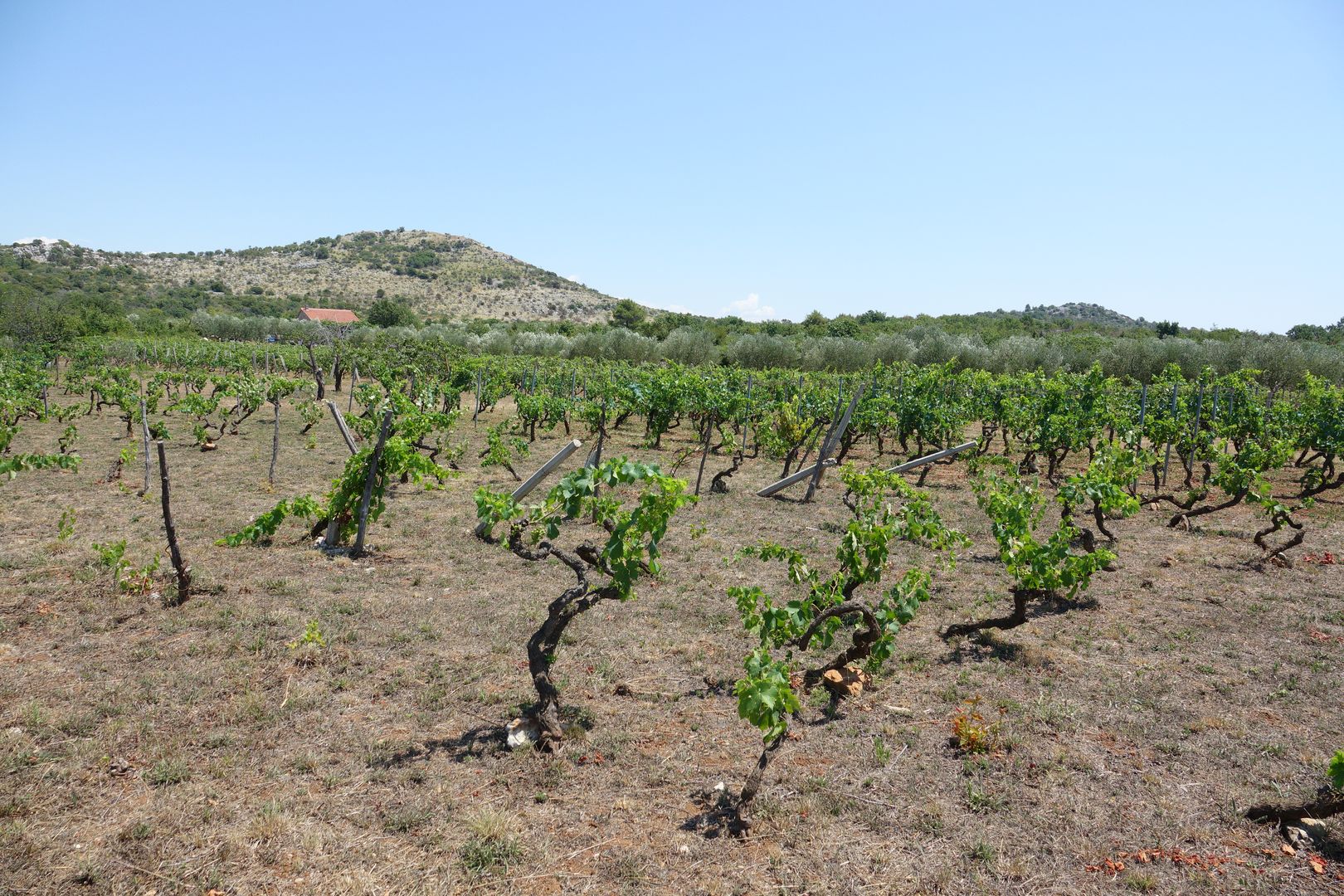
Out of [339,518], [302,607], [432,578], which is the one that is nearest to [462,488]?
[339,518]

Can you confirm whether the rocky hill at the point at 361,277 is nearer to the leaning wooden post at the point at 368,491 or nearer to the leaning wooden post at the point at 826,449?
the leaning wooden post at the point at 826,449

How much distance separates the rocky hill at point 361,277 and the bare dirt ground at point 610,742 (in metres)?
81.3

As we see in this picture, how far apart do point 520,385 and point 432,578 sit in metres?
20.7

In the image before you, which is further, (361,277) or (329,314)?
(361,277)

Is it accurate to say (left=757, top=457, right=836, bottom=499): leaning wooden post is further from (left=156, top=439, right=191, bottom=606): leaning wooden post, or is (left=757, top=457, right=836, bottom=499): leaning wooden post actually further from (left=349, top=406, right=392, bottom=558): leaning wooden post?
(left=156, top=439, right=191, bottom=606): leaning wooden post

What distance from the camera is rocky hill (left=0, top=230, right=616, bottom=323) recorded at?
3457 inches

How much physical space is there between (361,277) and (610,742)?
10307cm

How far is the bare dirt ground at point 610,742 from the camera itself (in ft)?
12.7

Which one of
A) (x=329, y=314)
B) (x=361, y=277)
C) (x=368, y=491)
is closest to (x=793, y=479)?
(x=368, y=491)

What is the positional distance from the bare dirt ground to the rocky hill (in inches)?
3199

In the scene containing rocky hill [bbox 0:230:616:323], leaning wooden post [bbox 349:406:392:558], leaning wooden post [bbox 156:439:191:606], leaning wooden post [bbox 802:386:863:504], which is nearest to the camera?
leaning wooden post [bbox 156:439:191:606]

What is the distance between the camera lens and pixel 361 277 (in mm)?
96375

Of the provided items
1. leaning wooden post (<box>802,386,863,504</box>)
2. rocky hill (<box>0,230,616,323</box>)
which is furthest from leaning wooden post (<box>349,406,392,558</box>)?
rocky hill (<box>0,230,616,323</box>)

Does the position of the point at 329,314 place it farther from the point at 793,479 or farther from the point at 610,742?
the point at 610,742
